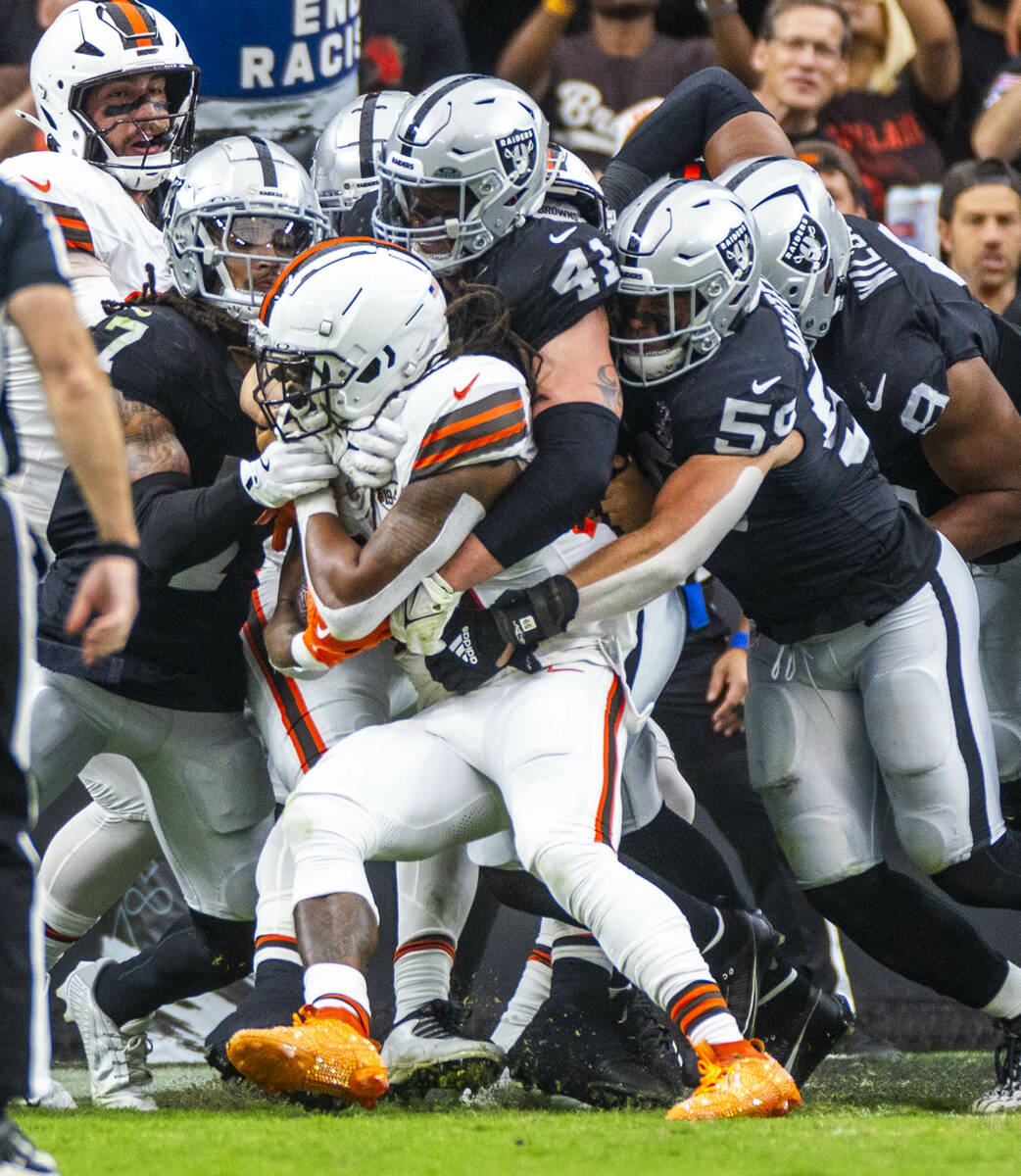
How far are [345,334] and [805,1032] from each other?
1838 mm

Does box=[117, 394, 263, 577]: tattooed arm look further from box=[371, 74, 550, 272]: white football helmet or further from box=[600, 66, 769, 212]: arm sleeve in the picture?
box=[600, 66, 769, 212]: arm sleeve

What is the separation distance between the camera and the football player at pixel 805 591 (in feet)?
10.7

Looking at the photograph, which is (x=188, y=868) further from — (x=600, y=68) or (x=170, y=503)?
(x=600, y=68)

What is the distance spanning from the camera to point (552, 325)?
3295mm

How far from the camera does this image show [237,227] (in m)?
3.58

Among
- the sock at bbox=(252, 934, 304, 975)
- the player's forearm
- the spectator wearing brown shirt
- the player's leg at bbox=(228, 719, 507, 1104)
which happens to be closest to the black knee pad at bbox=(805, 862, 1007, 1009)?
the player's forearm

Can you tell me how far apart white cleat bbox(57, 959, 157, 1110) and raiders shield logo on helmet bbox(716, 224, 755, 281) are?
78.6 inches

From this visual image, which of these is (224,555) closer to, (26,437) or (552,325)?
(26,437)

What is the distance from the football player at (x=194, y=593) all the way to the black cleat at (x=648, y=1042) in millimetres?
796

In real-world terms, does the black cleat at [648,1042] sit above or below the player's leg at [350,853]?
below

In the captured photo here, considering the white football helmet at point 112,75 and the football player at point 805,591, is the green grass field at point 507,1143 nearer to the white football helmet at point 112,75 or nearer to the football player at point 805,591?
the football player at point 805,591

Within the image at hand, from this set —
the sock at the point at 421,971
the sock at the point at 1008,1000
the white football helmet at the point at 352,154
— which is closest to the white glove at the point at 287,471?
the sock at the point at 421,971

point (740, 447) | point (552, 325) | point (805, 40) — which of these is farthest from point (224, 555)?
point (805, 40)

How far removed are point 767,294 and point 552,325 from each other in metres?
0.48
